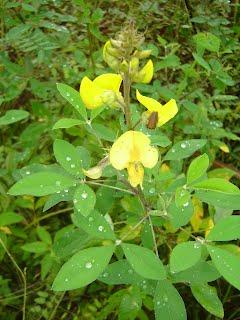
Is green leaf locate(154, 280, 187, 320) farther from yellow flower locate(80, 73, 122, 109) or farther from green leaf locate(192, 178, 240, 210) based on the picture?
yellow flower locate(80, 73, 122, 109)

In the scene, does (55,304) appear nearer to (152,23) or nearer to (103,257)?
(103,257)

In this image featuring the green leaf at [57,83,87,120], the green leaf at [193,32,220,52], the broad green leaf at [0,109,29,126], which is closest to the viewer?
the green leaf at [57,83,87,120]

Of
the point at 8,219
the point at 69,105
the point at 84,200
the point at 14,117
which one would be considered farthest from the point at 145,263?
the point at 69,105

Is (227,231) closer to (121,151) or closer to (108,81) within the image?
(121,151)

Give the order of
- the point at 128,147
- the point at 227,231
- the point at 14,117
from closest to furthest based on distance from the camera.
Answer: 1. the point at 128,147
2. the point at 227,231
3. the point at 14,117

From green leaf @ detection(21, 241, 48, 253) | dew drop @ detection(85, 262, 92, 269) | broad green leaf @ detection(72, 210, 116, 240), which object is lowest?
green leaf @ detection(21, 241, 48, 253)

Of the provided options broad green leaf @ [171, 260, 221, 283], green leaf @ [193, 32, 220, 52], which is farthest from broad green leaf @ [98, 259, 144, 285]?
green leaf @ [193, 32, 220, 52]
